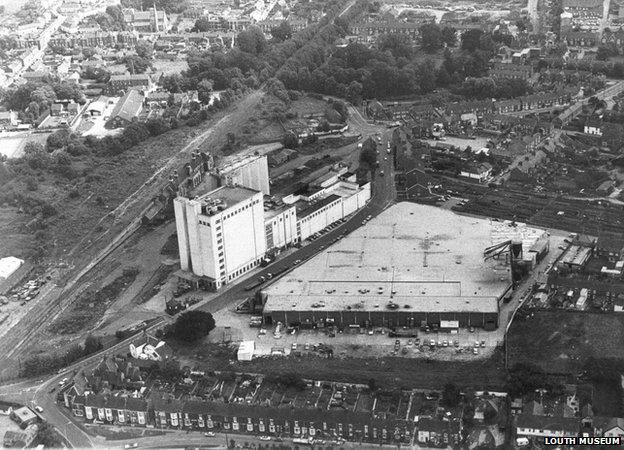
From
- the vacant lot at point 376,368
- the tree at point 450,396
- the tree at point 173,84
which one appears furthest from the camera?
the tree at point 173,84

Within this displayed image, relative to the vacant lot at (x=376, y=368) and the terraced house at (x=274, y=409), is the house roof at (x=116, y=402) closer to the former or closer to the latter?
the terraced house at (x=274, y=409)

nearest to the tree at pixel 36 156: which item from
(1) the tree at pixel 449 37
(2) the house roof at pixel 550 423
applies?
(2) the house roof at pixel 550 423

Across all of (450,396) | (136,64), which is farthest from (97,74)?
(450,396)

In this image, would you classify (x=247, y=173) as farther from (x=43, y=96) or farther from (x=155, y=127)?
(x=43, y=96)

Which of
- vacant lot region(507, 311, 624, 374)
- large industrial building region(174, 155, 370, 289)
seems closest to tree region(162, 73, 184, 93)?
large industrial building region(174, 155, 370, 289)

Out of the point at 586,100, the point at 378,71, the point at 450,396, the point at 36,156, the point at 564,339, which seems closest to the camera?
the point at 450,396

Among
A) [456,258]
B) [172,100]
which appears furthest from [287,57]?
[456,258]
